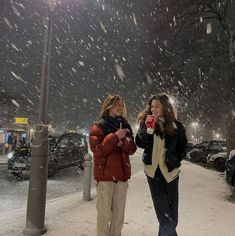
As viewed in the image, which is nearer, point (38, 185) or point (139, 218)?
point (38, 185)

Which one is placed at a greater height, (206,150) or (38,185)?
(206,150)

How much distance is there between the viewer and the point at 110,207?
14.8 ft

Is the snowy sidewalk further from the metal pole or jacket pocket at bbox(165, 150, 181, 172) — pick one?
jacket pocket at bbox(165, 150, 181, 172)

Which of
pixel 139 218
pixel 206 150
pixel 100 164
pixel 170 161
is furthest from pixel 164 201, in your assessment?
pixel 206 150

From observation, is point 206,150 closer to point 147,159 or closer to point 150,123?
point 147,159

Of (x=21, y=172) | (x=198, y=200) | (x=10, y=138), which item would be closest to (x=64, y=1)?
(x=198, y=200)

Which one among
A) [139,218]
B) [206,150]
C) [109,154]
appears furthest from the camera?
[206,150]

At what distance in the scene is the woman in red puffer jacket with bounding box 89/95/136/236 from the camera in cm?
434

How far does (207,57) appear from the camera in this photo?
20.1 meters

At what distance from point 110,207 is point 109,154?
0.63m

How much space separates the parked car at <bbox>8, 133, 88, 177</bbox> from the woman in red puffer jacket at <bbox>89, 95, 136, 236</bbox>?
32.8ft

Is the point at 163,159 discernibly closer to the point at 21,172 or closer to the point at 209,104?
the point at 21,172

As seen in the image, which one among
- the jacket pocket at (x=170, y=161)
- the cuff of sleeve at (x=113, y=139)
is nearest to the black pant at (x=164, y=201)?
the jacket pocket at (x=170, y=161)

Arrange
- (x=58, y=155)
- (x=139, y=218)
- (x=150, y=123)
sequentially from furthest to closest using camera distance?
(x=58, y=155) → (x=139, y=218) → (x=150, y=123)
